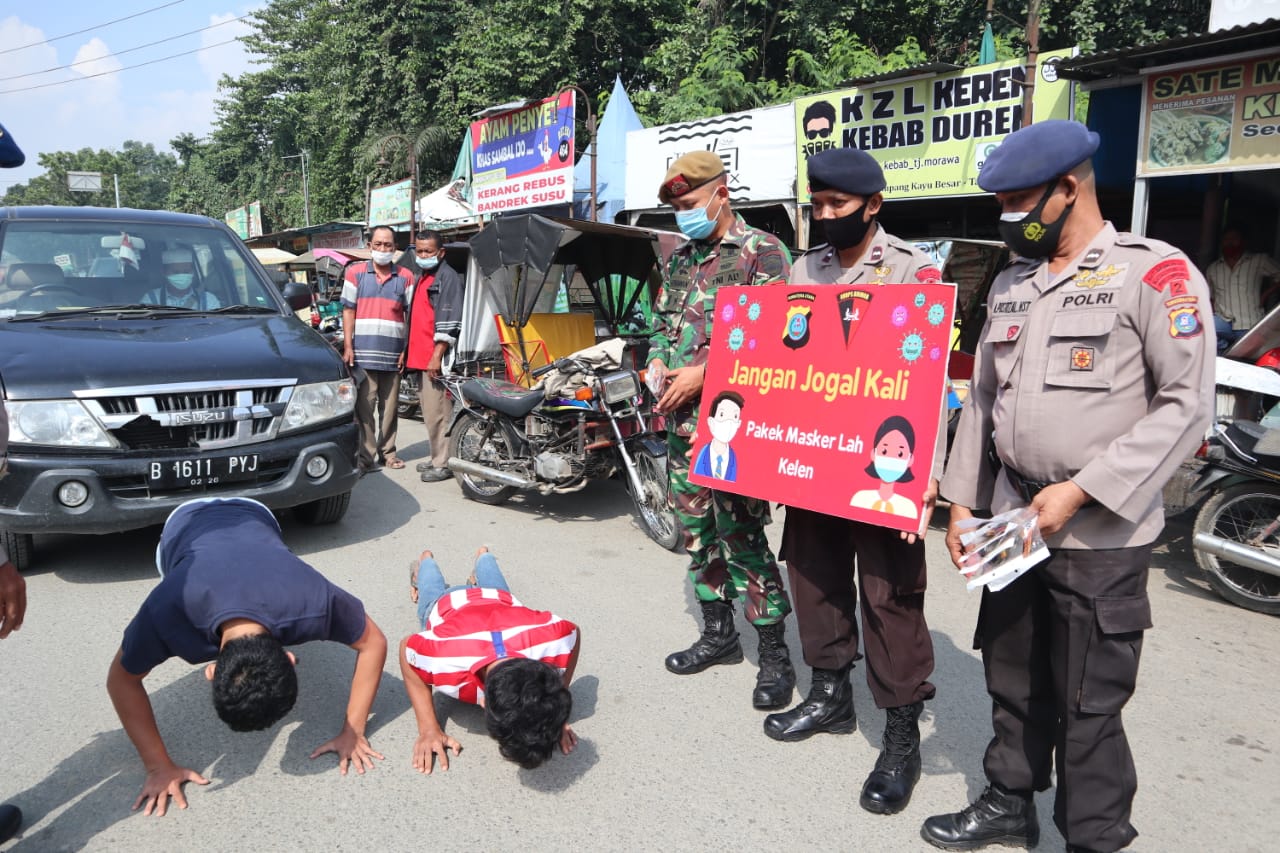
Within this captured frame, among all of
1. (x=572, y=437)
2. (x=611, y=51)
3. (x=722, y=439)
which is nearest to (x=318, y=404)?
(x=572, y=437)

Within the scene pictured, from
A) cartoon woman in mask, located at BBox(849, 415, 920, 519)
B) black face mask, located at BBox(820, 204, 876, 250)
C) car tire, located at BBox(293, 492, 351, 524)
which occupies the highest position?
black face mask, located at BBox(820, 204, 876, 250)

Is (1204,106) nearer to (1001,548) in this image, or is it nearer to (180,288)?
(1001,548)

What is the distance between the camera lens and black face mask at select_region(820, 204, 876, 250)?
2.73 m

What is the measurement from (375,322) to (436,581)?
401 cm

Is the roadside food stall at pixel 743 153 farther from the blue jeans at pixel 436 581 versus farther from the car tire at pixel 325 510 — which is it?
the blue jeans at pixel 436 581

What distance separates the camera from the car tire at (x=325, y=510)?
5391 mm

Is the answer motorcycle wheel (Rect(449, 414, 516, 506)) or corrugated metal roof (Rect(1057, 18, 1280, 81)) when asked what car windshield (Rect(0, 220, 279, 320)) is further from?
corrugated metal roof (Rect(1057, 18, 1280, 81))

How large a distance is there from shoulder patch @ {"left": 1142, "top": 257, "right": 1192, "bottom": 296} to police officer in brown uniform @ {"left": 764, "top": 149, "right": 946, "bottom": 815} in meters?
0.74

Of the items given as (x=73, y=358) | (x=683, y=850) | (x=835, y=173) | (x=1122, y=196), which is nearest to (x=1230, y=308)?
(x=1122, y=196)

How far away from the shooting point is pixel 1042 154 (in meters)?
2.04

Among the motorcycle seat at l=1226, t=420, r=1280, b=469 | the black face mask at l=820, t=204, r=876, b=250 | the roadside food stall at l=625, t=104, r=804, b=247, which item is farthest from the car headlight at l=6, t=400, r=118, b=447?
the roadside food stall at l=625, t=104, r=804, b=247

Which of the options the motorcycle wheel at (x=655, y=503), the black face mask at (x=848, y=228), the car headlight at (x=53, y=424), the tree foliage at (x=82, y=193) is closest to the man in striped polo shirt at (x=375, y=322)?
the motorcycle wheel at (x=655, y=503)

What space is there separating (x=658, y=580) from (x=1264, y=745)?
272 centimetres

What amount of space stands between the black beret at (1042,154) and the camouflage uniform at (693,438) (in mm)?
1137
